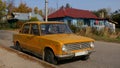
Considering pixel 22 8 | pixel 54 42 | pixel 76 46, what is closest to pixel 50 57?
pixel 54 42

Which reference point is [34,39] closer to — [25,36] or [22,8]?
[25,36]

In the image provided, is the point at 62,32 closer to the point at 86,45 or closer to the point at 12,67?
the point at 86,45

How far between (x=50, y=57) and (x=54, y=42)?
2.37 feet

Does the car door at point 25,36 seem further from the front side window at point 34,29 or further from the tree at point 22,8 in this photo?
the tree at point 22,8

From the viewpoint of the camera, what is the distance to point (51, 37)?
29.7 ft

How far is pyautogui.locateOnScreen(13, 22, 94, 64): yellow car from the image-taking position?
8.34 meters

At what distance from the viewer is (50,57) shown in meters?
8.84

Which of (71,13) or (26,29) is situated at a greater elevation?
(71,13)

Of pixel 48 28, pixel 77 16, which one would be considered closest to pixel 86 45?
pixel 48 28

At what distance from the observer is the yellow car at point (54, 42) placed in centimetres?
834

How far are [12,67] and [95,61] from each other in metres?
3.44

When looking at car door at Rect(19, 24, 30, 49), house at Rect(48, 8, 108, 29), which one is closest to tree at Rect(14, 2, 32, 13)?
house at Rect(48, 8, 108, 29)

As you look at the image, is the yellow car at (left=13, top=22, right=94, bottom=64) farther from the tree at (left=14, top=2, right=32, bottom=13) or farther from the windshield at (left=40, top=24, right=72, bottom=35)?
the tree at (left=14, top=2, right=32, bottom=13)

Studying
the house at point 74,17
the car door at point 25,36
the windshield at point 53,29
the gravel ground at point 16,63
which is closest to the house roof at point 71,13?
the house at point 74,17
